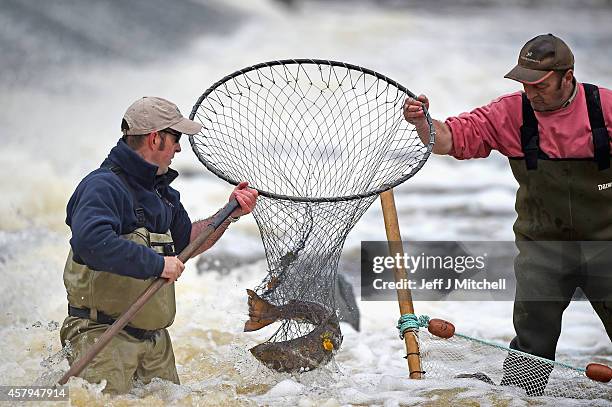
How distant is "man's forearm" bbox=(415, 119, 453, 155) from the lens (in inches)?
172

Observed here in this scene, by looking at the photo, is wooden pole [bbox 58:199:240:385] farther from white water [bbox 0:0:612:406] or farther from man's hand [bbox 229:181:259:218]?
man's hand [bbox 229:181:259:218]

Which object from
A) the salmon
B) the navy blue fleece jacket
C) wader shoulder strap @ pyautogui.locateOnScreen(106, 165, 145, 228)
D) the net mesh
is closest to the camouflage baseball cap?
the net mesh

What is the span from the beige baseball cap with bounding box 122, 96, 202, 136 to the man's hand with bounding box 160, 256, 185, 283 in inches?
21.8

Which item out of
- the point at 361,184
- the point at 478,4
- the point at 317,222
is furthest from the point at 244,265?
the point at 478,4

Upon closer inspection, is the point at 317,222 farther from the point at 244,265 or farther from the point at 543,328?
the point at 244,265

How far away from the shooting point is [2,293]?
21.6 ft

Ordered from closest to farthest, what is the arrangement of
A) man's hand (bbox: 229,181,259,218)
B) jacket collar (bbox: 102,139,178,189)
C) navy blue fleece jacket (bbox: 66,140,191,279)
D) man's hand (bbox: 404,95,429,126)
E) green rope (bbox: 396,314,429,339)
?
navy blue fleece jacket (bbox: 66,140,191,279) < jacket collar (bbox: 102,139,178,189) < man's hand (bbox: 229,181,259,218) < man's hand (bbox: 404,95,429,126) < green rope (bbox: 396,314,429,339)

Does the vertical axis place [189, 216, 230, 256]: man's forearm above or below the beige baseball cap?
below

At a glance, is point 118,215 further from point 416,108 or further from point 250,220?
point 250,220

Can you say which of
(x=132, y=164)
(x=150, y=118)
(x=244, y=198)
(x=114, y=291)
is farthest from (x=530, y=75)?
(x=114, y=291)

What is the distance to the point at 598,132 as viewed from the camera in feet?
13.4

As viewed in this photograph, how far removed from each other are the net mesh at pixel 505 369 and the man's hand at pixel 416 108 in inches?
44.2

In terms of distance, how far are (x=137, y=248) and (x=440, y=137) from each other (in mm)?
1748

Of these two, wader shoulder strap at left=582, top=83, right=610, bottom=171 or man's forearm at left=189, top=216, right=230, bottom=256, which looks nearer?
man's forearm at left=189, top=216, right=230, bottom=256
